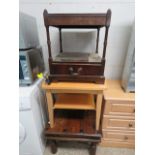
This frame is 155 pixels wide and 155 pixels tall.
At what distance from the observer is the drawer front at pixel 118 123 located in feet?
3.76

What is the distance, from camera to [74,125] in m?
1.19

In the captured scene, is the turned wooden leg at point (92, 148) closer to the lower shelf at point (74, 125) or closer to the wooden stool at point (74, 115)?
the wooden stool at point (74, 115)

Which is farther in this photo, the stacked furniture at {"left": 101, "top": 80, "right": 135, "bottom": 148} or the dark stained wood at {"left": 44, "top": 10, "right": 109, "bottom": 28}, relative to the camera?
the stacked furniture at {"left": 101, "top": 80, "right": 135, "bottom": 148}

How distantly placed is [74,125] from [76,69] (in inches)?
23.9

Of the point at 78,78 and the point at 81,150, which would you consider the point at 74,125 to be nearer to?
the point at 81,150

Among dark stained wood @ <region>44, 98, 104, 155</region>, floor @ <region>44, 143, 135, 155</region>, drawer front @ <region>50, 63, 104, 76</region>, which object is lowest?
floor @ <region>44, 143, 135, 155</region>

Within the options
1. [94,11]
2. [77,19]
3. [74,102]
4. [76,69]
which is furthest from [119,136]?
[94,11]

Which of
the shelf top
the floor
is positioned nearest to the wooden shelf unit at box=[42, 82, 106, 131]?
the shelf top

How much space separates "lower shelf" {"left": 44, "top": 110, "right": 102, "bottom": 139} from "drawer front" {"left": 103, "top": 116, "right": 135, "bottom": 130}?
0.14 meters

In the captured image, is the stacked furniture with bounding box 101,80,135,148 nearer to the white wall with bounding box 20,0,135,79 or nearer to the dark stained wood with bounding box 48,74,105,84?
the dark stained wood with bounding box 48,74,105,84

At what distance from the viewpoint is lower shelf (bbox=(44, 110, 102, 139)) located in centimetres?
110

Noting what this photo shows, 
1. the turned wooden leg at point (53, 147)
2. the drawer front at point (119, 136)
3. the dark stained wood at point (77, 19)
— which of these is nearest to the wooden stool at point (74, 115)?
the turned wooden leg at point (53, 147)
